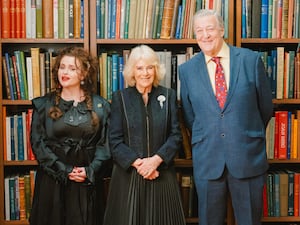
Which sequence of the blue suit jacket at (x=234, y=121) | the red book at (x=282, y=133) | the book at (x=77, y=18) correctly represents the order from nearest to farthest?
the blue suit jacket at (x=234, y=121) < the book at (x=77, y=18) < the red book at (x=282, y=133)

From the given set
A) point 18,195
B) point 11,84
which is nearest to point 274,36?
point 11,84

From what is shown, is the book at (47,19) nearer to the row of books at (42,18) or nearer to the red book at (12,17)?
the row of books at (42,18)

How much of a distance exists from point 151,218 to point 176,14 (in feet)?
3.78

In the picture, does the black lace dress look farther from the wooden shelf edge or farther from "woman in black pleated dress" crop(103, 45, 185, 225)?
the wooden shelf edge

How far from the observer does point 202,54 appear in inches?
101

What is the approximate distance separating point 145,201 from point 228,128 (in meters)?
0.57

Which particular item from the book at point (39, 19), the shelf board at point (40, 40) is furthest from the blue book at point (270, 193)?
the book at point (39, 19)

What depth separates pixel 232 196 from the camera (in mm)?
2480

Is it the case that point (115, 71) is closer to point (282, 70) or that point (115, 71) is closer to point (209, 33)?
point (209, 33)

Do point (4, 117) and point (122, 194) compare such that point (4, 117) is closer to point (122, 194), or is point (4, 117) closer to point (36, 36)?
point (36, 36)

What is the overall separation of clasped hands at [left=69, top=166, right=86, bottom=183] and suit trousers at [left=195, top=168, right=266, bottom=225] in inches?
23.2

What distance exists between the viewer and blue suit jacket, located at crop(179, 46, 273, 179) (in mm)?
2408

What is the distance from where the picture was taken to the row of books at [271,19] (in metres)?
2.87

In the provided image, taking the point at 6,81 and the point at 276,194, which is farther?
the point at 276,194
